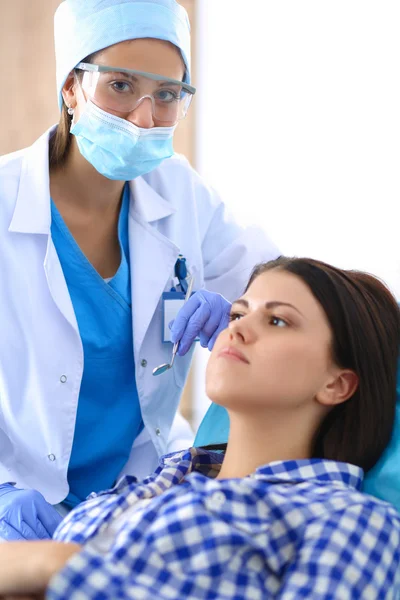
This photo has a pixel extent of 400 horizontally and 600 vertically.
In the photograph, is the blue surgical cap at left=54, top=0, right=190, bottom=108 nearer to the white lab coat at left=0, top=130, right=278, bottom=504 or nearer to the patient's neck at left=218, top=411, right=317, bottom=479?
the white lab coat at left=0, top=130, right=278, bottom=504

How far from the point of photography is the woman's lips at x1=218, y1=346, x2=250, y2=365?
121 centimetres

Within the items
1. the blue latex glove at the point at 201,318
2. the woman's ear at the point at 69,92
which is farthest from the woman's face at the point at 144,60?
the blue latex glove at the point at 201,318

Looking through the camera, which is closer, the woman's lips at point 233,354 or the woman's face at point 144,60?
the woman's lips at point 233,354

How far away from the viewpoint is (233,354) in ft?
3.99

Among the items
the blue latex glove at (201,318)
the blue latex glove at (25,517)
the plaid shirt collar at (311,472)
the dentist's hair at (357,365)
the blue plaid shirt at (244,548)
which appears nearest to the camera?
the blue plaid shirt at (244,548)

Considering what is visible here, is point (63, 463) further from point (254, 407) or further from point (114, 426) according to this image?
point (254, 407)

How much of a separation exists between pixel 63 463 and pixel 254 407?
0.64 meters

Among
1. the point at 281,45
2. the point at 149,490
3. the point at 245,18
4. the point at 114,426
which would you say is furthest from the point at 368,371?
the point at 245,18

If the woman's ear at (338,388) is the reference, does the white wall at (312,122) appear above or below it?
above

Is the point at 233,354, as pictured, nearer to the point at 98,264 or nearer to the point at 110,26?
the point at 98,264

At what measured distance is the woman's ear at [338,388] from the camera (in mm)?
1261

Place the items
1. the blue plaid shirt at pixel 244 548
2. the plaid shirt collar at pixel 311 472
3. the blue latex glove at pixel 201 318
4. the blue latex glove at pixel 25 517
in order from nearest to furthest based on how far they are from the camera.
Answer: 1. the blue plaid shirt at pixel 244 548
2. the plaid shirt collar at pixel 311 472
3. the blue latex glove at pixel 25 517
4. the blue latex glove at pixel 201 318

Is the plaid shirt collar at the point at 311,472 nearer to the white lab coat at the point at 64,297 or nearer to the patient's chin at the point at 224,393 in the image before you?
the patient's chin at the point at 224,393

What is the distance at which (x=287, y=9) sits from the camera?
236 cm
